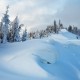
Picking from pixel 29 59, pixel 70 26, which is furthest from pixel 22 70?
pixel 70 26

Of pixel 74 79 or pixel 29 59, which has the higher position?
pixel 29 59

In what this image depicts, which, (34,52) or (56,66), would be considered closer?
(56,66)

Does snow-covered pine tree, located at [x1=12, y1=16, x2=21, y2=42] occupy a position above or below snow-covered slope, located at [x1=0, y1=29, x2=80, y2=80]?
above

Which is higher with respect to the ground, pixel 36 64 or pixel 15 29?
pixel 15 29

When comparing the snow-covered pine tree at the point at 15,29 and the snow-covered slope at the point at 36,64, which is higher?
the snow-covered pine tree at the point at 15,29

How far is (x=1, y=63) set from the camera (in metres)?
39.8

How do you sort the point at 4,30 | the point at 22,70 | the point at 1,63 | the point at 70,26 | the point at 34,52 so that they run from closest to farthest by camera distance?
the point at 22,70, the point at 1,63, the point at 34,52, the point at 4,30, the point at 70,26

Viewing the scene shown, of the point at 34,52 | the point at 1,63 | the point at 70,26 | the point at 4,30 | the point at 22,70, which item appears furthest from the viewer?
the point at 70,26

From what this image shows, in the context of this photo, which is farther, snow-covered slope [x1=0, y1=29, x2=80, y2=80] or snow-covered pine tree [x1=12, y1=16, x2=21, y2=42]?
snow-covered pine tree [x1=12, y1=16, x2=21, y2=42]

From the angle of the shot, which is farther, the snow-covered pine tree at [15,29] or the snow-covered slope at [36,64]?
the snow-covered pine tree at [15,29]

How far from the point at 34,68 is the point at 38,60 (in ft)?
13.7

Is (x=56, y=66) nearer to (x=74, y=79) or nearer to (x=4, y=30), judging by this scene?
(x=74, y=79)

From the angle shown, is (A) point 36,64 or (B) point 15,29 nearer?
(A) point 36,64

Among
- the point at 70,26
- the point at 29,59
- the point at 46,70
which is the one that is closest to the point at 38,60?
the point at 29,59
